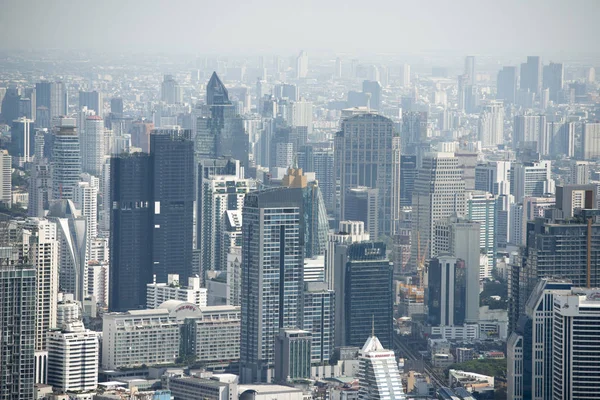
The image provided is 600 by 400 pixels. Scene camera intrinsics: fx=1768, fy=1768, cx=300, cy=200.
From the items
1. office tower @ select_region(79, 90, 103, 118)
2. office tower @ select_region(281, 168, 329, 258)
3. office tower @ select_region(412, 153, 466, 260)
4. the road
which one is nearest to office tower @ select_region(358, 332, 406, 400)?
the road

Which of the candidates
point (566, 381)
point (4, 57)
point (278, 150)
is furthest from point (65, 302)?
point (278, 150)

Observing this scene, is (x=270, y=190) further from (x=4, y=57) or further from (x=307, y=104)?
(x=307, y=104)

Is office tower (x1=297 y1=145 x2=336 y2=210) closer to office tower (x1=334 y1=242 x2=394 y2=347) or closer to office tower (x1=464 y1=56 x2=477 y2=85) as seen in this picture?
office tower (x1=464 y1=56 x2=477 y2=85)

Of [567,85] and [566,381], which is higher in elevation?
[567,85]

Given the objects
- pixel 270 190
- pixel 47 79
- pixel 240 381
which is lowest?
pixel 240 381

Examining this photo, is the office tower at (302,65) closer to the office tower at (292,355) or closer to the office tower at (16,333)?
the office tower at (292,355)

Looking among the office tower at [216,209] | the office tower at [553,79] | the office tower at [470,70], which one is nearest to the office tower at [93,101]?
the office tower at [216,209]

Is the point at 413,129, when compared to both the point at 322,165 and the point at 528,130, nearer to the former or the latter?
the point at 528,130
